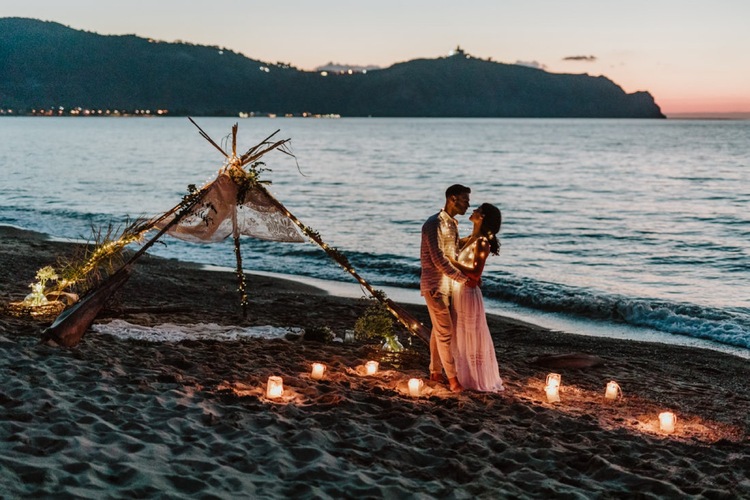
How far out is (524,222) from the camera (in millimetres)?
31266

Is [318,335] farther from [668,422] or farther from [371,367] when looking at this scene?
[668,422]

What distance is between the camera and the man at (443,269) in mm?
7352

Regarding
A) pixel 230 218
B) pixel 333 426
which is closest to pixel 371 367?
pixel 333 426

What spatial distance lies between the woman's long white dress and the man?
0.08 meters

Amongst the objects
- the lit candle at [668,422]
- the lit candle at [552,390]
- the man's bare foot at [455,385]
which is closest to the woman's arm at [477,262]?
the man's bare foot at [455,385]

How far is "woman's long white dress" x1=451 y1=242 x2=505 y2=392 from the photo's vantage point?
7.61 m

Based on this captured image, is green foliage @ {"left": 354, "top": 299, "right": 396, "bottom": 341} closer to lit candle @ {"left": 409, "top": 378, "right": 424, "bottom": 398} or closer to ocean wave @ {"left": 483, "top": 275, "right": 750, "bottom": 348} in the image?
lit candle @ {"left": 409, "top": 378, "right": 424, "bottom": 398}

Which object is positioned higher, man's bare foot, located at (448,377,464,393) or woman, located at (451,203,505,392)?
woman, located at (451,203,505,392)

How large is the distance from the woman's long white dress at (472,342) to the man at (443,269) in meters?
0.08

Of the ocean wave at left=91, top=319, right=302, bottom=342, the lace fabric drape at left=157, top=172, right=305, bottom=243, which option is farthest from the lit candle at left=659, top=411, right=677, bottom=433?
the lace fabric drape at left=157, top=172, right=305, bottom=243

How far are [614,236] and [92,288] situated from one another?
845 inches

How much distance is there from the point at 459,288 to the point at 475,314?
0.99 ft

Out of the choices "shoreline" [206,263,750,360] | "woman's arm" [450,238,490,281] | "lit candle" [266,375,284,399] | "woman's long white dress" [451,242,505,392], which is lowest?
"shoreline" [206,263,750,360]

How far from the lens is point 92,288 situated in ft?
31.0
